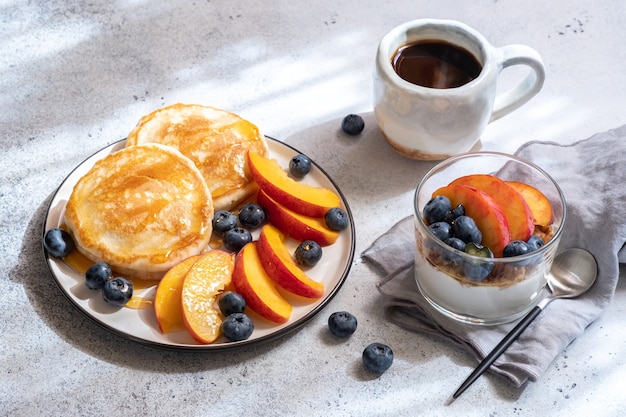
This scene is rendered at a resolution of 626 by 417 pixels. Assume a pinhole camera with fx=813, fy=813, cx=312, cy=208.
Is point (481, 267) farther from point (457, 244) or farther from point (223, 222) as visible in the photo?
point (223, 222)

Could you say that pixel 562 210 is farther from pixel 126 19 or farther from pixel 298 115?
pixel 126 19

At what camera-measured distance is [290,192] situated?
1.87m

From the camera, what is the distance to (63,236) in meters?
1.76

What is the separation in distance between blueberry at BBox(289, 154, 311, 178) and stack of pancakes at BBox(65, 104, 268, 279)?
0.07 metres

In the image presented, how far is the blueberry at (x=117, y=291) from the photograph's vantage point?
5.41 ft

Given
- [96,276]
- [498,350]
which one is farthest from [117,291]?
[498,350]

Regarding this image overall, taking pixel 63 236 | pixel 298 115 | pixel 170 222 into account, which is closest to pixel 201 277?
pixel 170 222

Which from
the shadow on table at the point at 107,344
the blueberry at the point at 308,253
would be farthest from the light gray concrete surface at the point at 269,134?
the blueberry at the point at 308,253

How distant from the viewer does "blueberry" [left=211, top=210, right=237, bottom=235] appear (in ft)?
6.05

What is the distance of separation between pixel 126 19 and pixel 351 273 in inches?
46.9

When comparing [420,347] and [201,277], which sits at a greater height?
[201,277]

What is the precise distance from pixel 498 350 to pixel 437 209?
312 millimetres

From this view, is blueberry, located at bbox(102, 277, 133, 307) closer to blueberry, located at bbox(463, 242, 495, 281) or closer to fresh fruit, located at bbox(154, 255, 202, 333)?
fresh fruit, located at bbox(154, 255, 202, 333)

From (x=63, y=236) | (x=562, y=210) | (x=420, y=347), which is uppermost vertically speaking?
(x=562, y=210)
